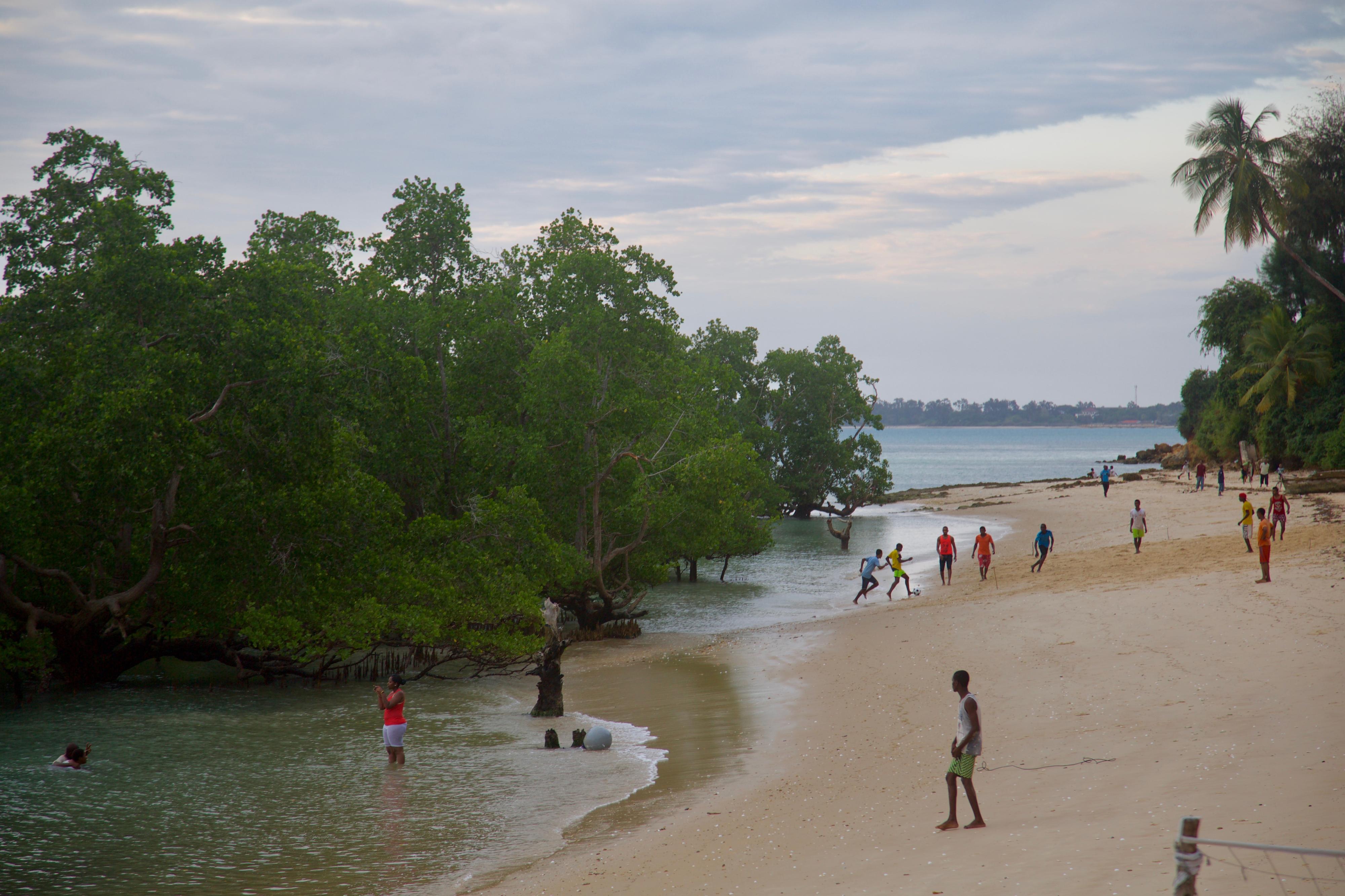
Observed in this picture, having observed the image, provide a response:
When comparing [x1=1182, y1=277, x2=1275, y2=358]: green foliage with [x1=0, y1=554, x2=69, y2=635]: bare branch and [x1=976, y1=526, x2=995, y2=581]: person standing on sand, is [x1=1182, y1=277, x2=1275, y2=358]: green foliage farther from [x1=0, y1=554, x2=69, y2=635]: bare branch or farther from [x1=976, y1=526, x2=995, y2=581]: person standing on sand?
[x1=0, y1=554, x2=69, y2=635]: bare branch

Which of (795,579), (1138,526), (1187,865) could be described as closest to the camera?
(1187,865)

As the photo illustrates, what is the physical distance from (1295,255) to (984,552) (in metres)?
27.4

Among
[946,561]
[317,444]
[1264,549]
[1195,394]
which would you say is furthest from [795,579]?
[1195,394]

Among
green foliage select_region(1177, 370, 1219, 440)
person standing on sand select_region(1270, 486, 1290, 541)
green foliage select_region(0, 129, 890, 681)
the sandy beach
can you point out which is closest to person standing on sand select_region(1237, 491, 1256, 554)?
the sandy beach

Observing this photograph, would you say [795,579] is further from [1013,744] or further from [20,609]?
[20,609]

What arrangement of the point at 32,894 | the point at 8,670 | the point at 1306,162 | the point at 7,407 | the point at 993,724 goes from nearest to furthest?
the point at 32,894, the point at 993,724, the point at 7,407, the point at 8,670, the point at 1306,162

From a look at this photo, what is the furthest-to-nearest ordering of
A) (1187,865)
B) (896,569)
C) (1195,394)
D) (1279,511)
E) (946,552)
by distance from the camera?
(1195,394)
(946,552)
(896,569)
(1279,511)
(1187,865)

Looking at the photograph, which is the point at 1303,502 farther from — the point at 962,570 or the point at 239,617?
the point at 239,617

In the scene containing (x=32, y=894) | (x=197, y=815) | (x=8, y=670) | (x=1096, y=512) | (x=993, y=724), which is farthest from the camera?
(x=1096, y=512)

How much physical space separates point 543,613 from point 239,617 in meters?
6.18

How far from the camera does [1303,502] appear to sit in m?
37.2

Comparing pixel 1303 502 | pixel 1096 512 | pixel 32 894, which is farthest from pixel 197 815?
pixel 1096 512

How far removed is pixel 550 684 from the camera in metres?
18.0

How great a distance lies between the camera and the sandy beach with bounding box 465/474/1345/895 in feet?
28.1
